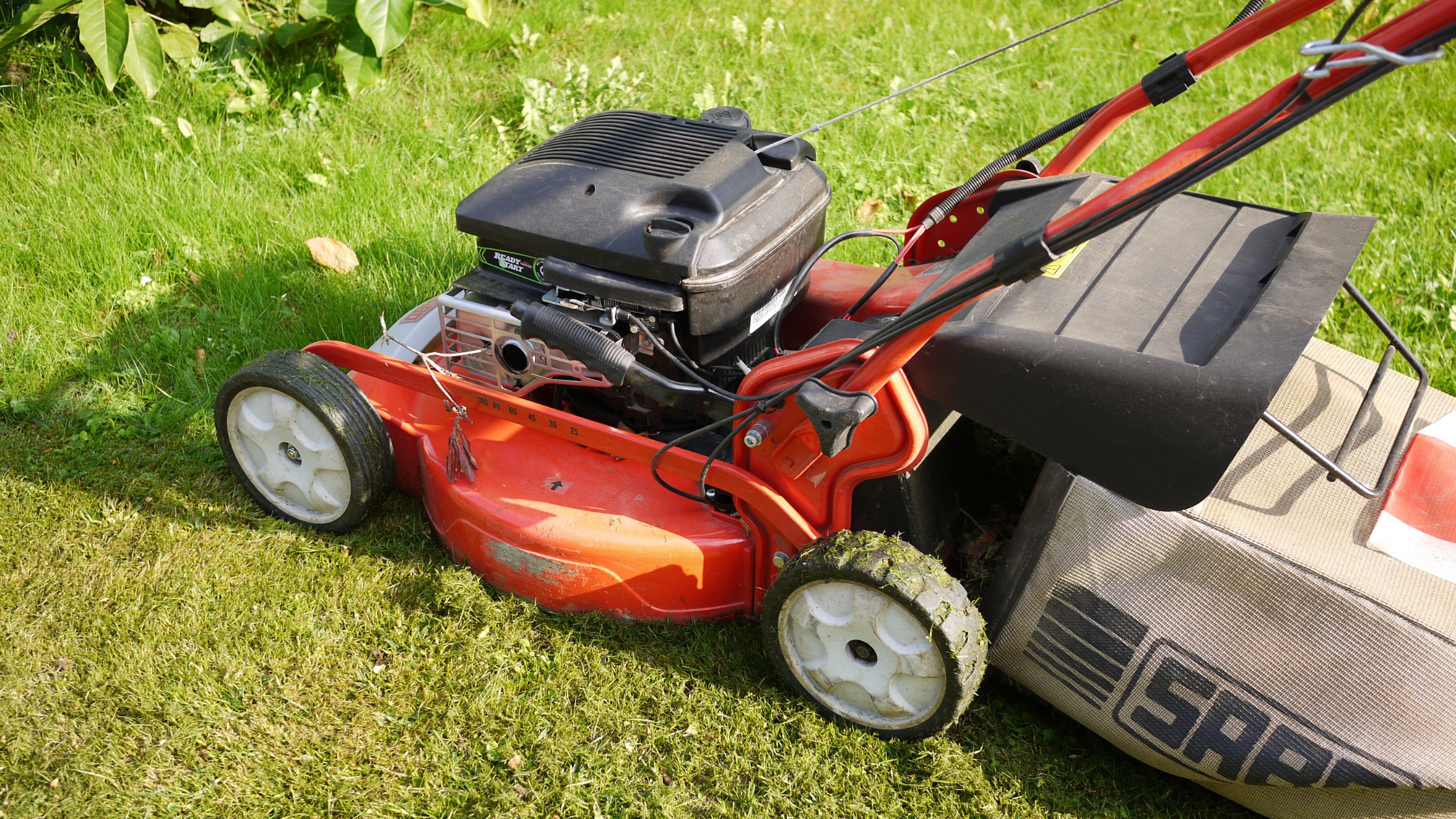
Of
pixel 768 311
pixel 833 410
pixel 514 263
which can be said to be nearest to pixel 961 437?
pixel 768 311

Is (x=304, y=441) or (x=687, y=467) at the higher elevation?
(x=687, y=467)

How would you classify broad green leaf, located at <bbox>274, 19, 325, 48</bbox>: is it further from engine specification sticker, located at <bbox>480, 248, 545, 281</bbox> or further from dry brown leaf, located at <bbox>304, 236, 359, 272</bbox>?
engine specification sticker, located at <bbox>480, 248, 545, 281</bbox>

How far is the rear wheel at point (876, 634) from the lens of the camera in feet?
6.54

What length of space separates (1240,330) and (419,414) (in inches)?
76.5

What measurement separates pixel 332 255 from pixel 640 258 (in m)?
1.92

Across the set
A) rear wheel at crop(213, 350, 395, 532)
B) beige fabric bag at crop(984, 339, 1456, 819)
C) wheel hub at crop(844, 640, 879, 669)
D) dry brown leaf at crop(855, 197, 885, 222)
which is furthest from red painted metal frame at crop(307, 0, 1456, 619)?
dry brown leaf at crop(855, 197, 885, 222)

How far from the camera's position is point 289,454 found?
2699mm

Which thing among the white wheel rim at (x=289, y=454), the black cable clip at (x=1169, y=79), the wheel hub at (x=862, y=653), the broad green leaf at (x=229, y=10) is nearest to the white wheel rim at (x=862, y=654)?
the wheel hub at (x=862, y=653)

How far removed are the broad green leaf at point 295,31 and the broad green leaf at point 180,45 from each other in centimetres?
32

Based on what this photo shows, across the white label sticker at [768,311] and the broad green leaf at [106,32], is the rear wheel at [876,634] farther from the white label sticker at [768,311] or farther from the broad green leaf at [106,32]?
the broad green leaf at [106,32]

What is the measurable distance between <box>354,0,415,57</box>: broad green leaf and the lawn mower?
1.60 m

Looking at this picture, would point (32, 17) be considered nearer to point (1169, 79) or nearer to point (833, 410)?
point (833, 410)

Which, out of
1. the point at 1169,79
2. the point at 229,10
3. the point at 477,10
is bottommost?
the point at 229,10

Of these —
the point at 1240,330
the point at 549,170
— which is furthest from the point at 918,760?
the point at 549,170
